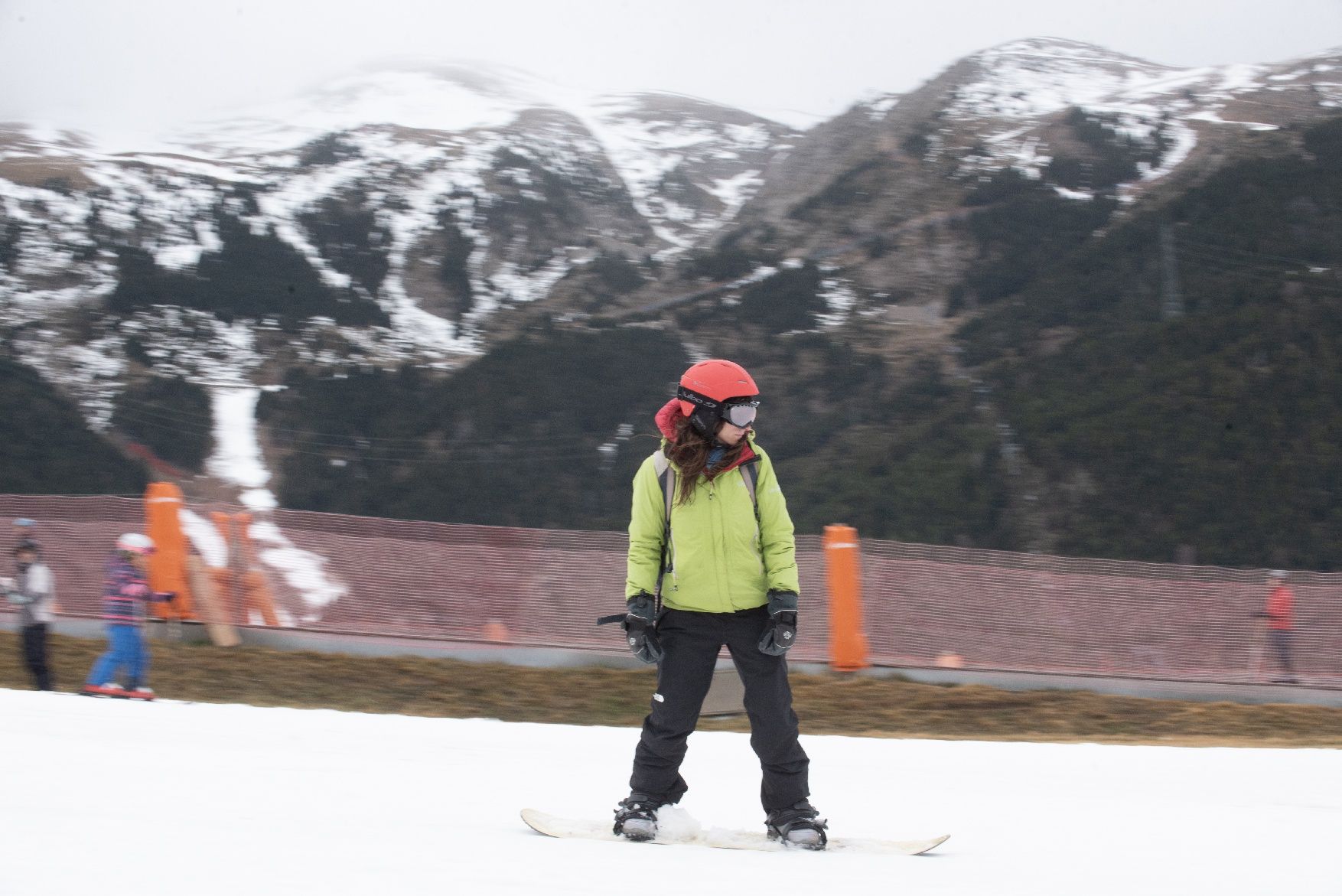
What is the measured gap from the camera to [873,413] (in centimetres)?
10156

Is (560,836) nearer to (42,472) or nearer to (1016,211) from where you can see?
(42,472)

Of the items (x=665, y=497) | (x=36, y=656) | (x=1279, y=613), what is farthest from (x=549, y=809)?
(x=1279, y=613)

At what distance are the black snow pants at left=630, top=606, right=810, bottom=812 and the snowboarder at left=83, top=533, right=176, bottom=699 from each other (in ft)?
16.6

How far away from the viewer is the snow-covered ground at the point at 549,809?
10.3 ft

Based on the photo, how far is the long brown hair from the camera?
382 cm

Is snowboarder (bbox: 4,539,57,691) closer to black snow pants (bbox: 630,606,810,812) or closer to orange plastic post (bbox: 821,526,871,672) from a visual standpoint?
orange plastic post (bbox: 821,526,871,672)

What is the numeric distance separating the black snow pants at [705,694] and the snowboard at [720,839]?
0.40 ft

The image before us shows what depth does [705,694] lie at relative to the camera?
3.88 m

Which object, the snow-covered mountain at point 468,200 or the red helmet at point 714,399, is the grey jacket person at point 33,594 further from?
the snow-covered mountain at point 468,200

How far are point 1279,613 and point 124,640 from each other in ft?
30.0

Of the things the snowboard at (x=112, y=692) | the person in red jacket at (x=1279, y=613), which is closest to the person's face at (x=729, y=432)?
the snowboard at (x=112, y=692)

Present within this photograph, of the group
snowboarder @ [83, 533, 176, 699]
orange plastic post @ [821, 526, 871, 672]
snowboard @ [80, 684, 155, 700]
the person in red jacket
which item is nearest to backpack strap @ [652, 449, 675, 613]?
snowboard @ [80, 684, 155, 700]

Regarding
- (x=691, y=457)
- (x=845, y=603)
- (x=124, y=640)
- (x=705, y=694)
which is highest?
(x=691, y=457)

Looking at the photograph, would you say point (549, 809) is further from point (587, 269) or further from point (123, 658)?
point (587, 269)
